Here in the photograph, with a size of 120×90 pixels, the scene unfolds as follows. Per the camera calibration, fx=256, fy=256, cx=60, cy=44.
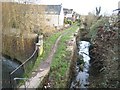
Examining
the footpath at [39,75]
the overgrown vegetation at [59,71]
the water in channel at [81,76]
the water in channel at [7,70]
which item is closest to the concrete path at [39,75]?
the footpath at [39,75]

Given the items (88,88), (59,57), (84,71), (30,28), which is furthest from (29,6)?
(88,88)

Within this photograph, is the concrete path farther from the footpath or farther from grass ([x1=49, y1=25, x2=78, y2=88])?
grass ([x1=49, y1=25, x2=78, y2=88])

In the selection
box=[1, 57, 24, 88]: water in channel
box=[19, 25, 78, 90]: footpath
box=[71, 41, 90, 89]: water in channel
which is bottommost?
box=[71, 41, 90, 89]: water in channel

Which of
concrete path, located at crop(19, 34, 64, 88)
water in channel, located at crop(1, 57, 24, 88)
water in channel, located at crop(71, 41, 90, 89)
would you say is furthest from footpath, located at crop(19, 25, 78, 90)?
water in channel, located at crop(71, 41, 90, 89)

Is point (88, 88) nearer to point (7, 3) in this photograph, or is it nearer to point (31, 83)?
point (31, 83)

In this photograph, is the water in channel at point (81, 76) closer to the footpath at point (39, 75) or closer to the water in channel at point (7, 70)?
the footpath at point (39, 75)

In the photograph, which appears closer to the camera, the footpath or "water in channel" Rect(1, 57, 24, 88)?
the footpath

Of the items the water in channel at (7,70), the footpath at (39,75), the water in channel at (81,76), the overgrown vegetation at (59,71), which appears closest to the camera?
the footpath at (39,75)

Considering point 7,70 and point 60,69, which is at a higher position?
point 60,69

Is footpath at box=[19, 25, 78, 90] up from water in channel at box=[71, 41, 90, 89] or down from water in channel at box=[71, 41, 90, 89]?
up

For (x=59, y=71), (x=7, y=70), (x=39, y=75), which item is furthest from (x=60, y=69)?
(x=7, y=70)

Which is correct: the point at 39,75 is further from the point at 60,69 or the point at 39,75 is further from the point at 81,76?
the point at 81,76

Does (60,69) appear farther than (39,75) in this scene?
Yes

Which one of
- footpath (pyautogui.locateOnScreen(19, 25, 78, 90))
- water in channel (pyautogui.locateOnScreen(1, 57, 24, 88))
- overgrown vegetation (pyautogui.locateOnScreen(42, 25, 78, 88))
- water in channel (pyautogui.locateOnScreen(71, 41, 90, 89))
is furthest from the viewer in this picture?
water in channel (pyautogui.locateOnScreen(71, 41, 90, 89))
